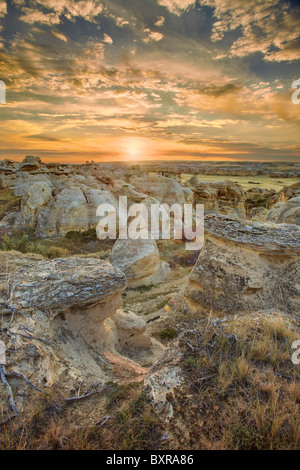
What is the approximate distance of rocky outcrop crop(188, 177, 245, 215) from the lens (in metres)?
38.5

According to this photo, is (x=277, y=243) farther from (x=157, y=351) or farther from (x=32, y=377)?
(x=32, y=377)

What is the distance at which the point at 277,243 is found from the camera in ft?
24.1

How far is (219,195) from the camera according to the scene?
131ft

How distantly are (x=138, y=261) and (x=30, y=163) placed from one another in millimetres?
25556

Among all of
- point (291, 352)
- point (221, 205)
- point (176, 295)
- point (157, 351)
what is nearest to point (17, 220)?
point (176, 295)

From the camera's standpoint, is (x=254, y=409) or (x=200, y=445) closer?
(x=200, y=445)

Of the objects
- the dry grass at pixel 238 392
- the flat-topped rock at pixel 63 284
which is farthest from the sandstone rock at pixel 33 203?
the dry grass at pixel 238 392

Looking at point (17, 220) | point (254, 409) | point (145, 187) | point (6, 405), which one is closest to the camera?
point (254, 409)

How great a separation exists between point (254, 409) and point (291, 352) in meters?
1.52

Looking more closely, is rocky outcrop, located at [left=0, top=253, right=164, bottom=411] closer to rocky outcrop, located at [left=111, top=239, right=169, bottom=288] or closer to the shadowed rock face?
the shadowed rock face

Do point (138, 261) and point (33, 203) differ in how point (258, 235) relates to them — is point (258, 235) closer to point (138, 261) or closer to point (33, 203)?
point (138, 261)

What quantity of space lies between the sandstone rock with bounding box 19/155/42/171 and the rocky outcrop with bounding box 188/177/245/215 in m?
24.8

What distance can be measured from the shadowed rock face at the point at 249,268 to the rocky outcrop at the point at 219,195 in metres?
31.0

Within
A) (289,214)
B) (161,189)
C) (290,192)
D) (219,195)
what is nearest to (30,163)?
(161,189)
